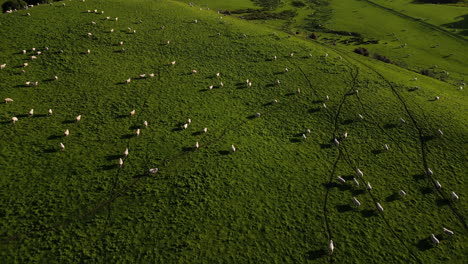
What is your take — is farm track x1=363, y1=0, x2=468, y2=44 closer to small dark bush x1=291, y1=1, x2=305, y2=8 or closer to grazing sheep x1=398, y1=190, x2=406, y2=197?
small dark bush x1=291, y1=1, x2=305, y2=8

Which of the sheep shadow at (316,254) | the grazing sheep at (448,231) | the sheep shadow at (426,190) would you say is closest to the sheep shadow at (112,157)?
the sheep shadow at (316,254)

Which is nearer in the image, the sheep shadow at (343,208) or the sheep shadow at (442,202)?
the sheep shadow at (343,208)

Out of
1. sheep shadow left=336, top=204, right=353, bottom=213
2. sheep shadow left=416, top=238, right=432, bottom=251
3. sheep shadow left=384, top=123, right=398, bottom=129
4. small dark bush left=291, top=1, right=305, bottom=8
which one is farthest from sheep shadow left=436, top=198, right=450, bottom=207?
small dark bush left=291, top=1, right=305, bottom=8

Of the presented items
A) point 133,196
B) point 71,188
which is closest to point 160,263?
point 133,196

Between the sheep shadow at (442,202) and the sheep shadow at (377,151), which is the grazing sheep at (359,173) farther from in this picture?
the sheep shadow at (442,202)

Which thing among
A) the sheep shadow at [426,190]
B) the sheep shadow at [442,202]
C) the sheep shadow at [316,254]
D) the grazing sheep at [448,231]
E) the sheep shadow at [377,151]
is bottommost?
the sheep shadow at [316,254]

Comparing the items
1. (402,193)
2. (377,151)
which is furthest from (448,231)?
(377,151)

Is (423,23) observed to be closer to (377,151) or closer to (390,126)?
(390,126)
